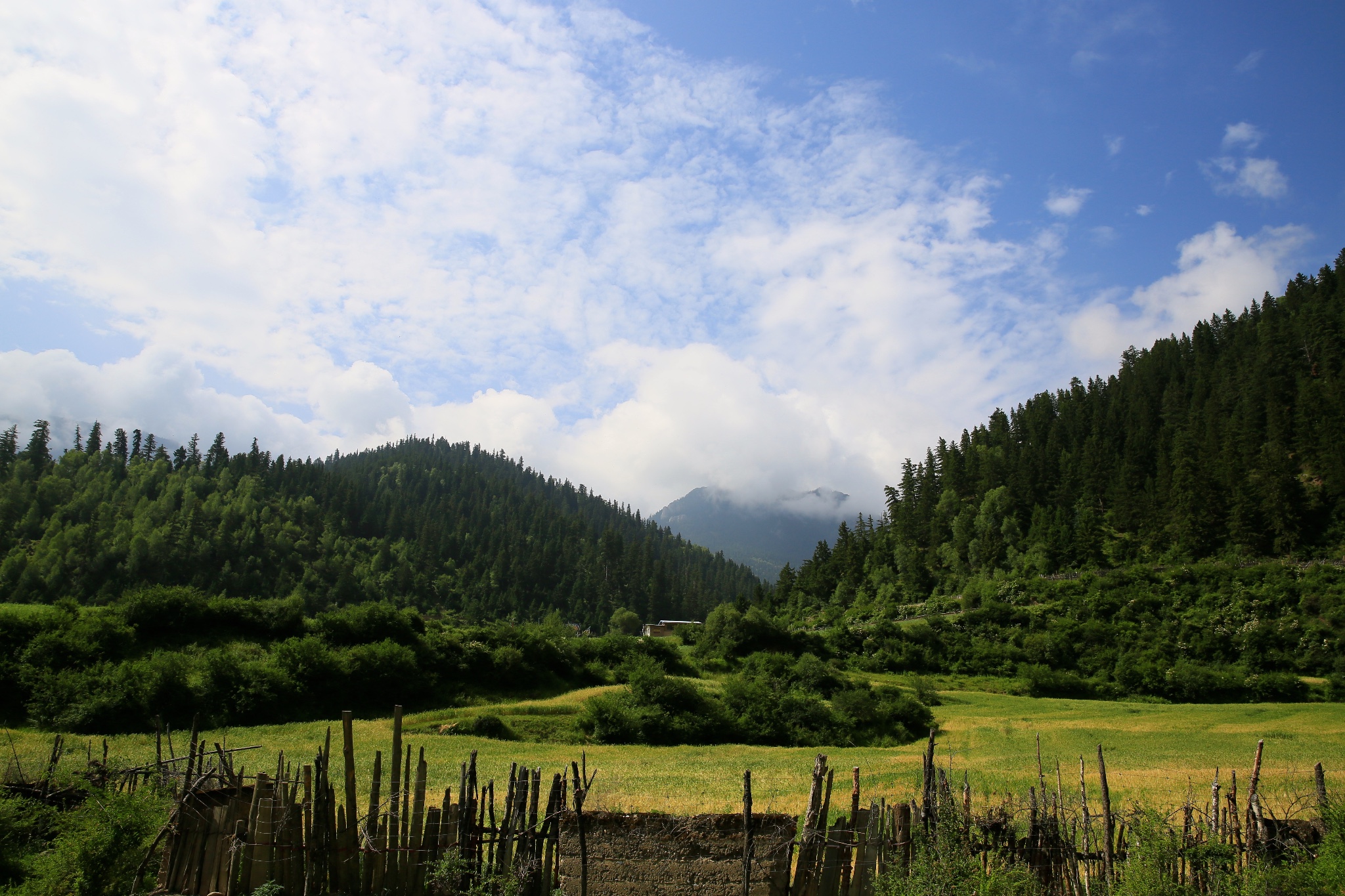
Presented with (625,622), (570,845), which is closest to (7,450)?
(625,622)

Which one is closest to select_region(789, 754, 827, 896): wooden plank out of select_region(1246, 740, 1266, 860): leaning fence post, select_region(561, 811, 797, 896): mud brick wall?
select_region(561, 811, 797, 896): mud brick wall

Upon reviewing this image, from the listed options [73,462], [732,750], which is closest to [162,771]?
[732,750]

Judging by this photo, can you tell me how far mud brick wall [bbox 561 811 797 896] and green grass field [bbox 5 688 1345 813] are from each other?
6525 millimetres

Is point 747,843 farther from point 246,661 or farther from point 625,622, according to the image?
point 625,622

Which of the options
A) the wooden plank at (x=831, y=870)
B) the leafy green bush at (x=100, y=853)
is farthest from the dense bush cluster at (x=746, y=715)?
the wooden plank at (x=831, y=870)

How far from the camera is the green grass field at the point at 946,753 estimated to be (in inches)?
853

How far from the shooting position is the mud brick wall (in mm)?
9781

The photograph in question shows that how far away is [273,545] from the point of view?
5192 inches

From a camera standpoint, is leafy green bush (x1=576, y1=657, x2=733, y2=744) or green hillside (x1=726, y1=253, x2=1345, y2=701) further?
green hillside (x1=726, y1=253, x2=1345, y2=701)

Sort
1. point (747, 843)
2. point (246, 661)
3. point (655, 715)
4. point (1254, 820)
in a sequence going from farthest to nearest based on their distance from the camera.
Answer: point (246, 661) < point (655, 715) < point (1254, 820) < point (747, 843)

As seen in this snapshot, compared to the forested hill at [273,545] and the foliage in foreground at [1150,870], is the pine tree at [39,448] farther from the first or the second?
the foliage in foreground at [1150,870]

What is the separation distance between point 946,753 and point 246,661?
154 feet

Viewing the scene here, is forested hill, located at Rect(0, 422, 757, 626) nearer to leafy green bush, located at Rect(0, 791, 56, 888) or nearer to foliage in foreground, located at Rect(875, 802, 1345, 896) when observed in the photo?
leafy green bush, located at Rect(0, 791, 56, 888)

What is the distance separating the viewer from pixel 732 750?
41438 millimetres
